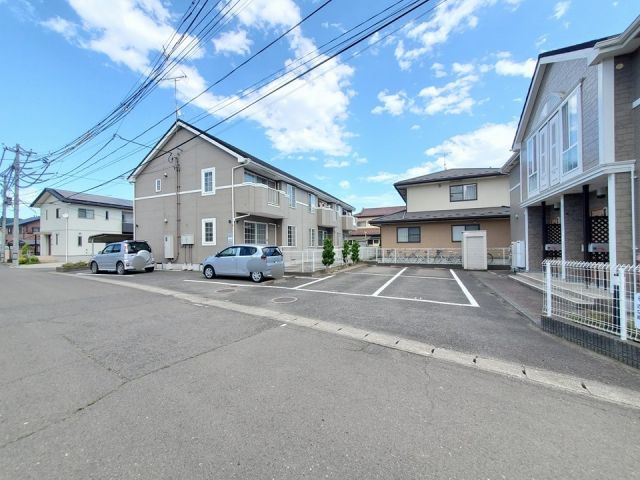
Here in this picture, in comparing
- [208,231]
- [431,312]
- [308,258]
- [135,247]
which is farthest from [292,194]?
[431,312]

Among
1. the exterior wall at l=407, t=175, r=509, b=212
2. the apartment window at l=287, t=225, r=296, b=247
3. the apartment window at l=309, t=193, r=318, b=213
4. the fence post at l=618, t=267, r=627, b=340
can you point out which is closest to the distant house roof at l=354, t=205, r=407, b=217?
the apartment window at l=309, t=193, r=318, b=213

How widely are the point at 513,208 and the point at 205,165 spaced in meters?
17.6

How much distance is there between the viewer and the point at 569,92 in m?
9.07

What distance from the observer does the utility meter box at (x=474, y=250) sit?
648 inches

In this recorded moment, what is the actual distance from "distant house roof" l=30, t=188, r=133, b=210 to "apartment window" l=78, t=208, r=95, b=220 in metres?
0.68

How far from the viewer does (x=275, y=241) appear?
19.8 meters

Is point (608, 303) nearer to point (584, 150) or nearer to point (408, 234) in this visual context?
point (584, 150)

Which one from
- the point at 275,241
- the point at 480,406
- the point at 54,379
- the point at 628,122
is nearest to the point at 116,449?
the point at 54,379

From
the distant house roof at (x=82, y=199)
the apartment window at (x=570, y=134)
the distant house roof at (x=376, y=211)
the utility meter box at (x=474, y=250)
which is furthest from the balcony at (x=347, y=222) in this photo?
the distant house roof at (x=82, y=199)

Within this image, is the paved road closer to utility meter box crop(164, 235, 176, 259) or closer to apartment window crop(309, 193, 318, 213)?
utility meter box crop(164, 235, 176, 259)

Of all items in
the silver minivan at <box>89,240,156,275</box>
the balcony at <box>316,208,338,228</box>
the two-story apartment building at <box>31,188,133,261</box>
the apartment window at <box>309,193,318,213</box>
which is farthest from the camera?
the two-story apartment building at <box>31,188,133,261</box>

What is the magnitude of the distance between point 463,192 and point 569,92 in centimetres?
1211

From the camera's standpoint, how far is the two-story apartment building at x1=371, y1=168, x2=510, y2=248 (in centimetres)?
1894

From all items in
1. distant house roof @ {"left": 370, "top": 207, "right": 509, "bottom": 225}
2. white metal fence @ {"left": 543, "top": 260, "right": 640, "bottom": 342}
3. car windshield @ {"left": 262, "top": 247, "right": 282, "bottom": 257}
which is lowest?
white metal fence @ {"left": 543, "top": 260, "right": 640, "bottom": 342}
